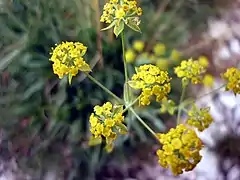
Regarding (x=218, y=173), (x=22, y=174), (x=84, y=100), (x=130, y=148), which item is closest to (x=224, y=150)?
(x=218, y=173)

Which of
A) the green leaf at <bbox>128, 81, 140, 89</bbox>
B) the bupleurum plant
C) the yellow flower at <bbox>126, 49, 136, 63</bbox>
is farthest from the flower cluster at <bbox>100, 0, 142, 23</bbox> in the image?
the yellow flower at <bbox>126, 49, 136, 63</bbox>

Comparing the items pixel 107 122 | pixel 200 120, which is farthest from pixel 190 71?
pixel 107 122

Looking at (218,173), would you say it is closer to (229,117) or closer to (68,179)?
(229,117)

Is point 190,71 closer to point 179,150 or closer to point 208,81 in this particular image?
point 179,150

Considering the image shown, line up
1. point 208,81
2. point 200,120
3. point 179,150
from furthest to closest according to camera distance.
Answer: point 208,81, point 200,120, point 179,150

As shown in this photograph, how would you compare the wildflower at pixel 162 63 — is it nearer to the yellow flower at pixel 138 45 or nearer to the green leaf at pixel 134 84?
the yellow flower at pixel 138 45

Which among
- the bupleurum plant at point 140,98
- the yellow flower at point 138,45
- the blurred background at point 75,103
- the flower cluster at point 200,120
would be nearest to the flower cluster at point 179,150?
the bupleurum plant at point 140,98
